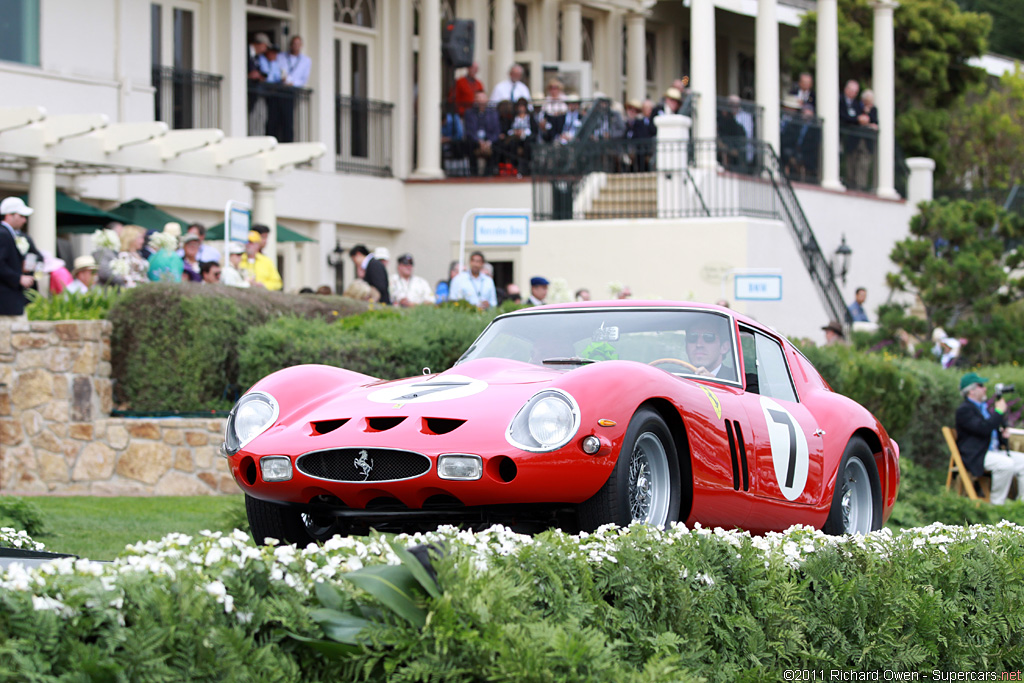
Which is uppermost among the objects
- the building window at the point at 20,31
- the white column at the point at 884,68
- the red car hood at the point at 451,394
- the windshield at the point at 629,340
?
the white column at the point at 884,68

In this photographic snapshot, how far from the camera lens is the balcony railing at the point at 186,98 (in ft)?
73.0

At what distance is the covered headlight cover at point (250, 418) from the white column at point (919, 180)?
87.7 feet

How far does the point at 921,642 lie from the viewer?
550 cm

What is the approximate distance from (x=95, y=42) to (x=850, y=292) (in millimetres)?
14952

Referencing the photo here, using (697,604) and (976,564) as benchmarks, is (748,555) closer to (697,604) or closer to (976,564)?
(697,604)

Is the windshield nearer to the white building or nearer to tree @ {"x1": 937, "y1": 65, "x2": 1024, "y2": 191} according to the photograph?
the white building

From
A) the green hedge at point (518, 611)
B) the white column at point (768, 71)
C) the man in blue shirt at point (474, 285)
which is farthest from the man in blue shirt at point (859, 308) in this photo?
the green hedge at point (518, 611)

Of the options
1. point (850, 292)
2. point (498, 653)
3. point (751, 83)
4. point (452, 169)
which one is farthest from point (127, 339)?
point (751, 83)

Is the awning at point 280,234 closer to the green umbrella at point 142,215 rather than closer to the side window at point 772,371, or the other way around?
the green umbrella at point 142,215

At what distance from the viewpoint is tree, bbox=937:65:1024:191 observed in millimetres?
36781

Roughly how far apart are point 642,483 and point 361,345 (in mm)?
6024

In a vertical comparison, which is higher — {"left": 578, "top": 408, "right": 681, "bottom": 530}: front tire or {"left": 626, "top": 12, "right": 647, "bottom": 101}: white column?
{"left": 626, "top": 12, "right": 647, "bottom": 101}: white column

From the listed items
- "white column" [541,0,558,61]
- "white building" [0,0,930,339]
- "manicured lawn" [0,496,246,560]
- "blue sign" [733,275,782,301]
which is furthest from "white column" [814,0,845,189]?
"manicured lawn" [0,496,246,560]

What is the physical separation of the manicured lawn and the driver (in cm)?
297
